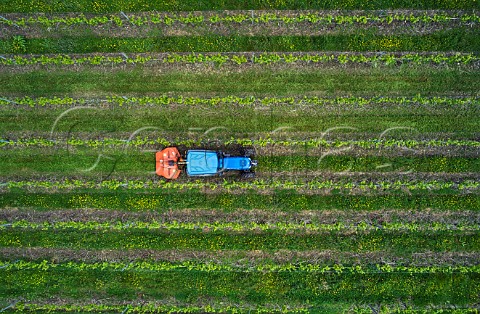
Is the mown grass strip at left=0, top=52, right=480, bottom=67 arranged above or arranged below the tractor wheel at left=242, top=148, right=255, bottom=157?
above

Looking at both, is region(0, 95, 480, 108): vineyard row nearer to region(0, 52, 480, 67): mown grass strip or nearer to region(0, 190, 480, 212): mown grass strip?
region(0, 52, 480, 67): mown grass strip

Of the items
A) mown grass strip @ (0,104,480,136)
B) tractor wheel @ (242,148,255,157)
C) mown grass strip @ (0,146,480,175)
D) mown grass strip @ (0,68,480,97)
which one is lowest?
mown grass strip @ (0,146,480,175)

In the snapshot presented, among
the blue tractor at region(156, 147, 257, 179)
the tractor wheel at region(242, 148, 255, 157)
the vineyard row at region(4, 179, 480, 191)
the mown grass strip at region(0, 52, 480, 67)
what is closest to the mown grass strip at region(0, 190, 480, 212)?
the vineyard row at region(4, 179, 480, 191)

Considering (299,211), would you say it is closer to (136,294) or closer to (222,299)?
(222,299)

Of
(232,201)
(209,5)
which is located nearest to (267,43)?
(209,5)

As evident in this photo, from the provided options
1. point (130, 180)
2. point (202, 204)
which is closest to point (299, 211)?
point (202, 204)

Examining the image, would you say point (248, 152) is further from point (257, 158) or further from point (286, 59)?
point (286, 59)

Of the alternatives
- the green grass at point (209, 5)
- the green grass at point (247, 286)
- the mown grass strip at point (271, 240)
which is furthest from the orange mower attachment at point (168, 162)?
the green grass at point (209, 5)
